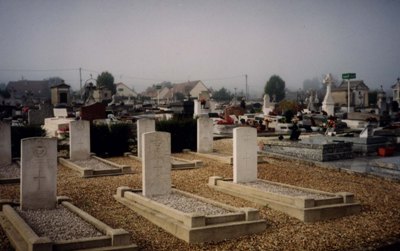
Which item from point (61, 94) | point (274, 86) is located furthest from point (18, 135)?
point (274, 86)

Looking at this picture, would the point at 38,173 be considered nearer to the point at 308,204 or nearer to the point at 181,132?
the point at 308,204

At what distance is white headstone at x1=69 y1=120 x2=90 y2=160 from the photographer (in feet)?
49.6

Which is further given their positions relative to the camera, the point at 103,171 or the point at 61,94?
the point at 61,94

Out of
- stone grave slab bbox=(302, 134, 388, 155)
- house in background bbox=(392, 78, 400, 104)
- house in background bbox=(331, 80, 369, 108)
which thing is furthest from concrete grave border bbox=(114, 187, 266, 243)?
house in background bbox=(331, 80, 369, 108)

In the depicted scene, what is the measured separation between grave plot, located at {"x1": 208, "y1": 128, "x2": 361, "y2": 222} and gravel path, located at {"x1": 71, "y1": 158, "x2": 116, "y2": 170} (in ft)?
13.6

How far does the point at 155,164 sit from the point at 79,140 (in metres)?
6.69

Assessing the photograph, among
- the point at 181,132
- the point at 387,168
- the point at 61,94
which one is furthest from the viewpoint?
the point at 61,94

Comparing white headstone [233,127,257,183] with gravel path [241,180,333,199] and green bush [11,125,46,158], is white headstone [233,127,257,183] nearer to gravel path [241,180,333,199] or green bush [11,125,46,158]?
gravel path [241,180,333,199]

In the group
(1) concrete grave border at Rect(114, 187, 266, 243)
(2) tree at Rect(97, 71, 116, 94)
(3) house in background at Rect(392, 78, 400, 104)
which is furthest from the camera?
(2) tree at Rect(97, 71, 116, 94)

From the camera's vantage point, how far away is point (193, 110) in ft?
106

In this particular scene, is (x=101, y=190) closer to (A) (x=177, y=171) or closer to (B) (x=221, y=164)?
(A) (x=177, y=171)

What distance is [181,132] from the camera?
18.8 m

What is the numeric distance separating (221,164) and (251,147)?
4123 millimetres

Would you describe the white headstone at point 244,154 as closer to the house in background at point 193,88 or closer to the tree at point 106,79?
the tree at point 106,79
